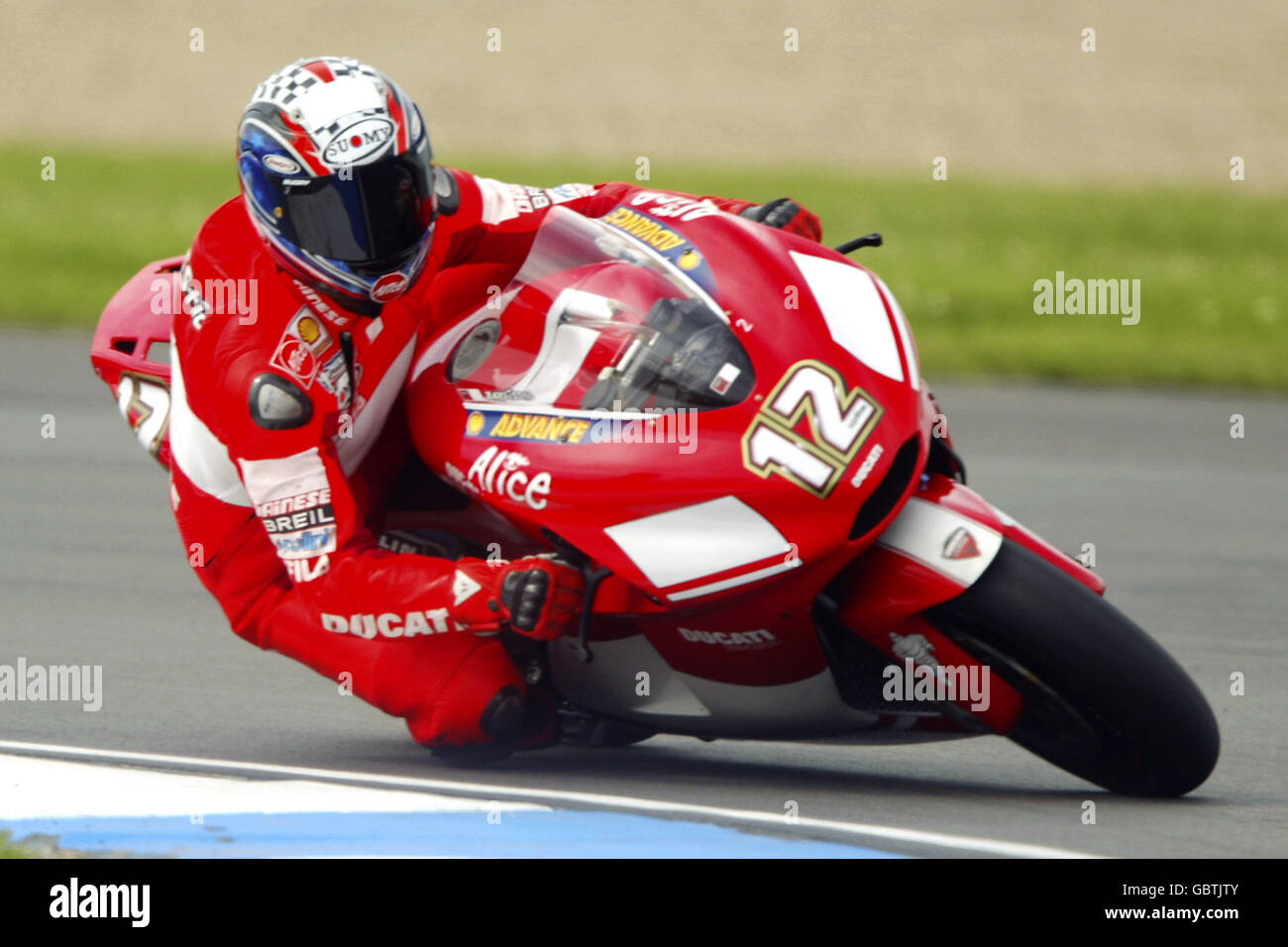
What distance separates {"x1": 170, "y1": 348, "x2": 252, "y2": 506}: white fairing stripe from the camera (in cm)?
480

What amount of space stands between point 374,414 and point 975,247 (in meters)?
15.2

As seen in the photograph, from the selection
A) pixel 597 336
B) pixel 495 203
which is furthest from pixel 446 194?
pixel 597 336

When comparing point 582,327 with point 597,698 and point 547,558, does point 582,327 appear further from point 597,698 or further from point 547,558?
point 597,698

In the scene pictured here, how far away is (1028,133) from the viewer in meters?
26.3

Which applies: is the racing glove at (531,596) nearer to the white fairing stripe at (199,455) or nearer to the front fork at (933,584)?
the front fork at (933,584)

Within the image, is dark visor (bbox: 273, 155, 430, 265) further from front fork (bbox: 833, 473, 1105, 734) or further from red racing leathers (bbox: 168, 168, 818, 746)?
Answer: front fork (bbox: 833, 473, 1105, 734)

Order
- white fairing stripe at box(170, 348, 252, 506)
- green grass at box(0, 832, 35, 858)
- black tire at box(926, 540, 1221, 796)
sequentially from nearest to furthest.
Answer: green grass at box(0, 832, 35, 858) < black tire at box(926, 540, 1221, 796) < white fairing stripe at box(170, 348, 252, 506)

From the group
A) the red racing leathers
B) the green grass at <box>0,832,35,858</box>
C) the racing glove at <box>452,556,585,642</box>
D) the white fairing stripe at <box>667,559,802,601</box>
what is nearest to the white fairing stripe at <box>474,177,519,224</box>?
the red racing leathers

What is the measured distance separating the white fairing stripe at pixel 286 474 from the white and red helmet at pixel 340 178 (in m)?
0.37

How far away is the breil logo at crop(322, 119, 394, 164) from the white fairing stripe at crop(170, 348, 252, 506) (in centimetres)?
75

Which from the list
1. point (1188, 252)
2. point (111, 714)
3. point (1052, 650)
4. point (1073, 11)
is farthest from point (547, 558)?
point (1073, 11)

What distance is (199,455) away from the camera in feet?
15.9

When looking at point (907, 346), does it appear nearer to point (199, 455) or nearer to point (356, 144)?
point (356, 144)

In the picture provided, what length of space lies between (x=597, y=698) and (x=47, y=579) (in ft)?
11.6
